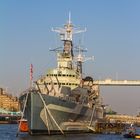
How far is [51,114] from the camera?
62.0 metres

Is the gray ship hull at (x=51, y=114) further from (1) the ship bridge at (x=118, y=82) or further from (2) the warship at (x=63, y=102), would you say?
(1) the ship bridge at (x=118, y=82)

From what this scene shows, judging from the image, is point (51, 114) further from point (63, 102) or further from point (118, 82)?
point (118, 82)

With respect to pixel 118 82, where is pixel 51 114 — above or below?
below

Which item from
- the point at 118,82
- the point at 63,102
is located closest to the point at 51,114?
the point at 63,102

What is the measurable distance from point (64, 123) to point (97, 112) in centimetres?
1756

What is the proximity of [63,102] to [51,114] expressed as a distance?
8.40ft

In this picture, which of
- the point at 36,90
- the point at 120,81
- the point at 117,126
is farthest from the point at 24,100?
the point at 120,81

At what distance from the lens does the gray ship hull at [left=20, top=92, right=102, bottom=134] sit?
6100 centimetres

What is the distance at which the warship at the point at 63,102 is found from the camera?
201 feet

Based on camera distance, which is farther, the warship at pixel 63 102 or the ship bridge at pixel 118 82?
the ship bridge at pixel 118 82

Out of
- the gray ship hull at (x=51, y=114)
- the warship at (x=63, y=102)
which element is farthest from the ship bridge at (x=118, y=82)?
the gray ship hull at (x=51, y=114)

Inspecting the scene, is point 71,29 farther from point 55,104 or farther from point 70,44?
point 55,104

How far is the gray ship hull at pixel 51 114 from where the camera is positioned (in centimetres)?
6100

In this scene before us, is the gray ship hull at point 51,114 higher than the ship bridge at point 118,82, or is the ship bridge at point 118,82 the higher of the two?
the ship bridge at point 118,82
